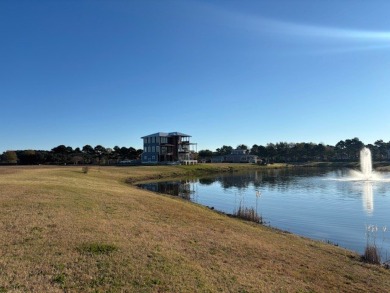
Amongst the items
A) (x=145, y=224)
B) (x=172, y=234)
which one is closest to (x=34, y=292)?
(x=172, y=234)

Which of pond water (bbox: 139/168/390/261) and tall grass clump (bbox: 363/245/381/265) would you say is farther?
pond water (bbox: 139/168/390/261)

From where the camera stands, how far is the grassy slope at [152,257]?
8.96 meters

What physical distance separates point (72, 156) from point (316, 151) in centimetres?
11692

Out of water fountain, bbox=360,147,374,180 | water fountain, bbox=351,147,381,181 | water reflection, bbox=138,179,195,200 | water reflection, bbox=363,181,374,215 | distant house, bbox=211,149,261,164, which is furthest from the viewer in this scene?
distant house, bbox=211,149,261,164

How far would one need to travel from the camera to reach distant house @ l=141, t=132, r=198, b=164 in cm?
10481

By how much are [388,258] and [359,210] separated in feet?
49.7

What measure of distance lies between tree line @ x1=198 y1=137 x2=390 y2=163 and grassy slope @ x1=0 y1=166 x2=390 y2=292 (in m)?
146

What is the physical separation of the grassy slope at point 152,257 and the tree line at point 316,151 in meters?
146

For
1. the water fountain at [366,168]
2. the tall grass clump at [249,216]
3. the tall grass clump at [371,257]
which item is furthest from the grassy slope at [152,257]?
the water fountain at [366,168]

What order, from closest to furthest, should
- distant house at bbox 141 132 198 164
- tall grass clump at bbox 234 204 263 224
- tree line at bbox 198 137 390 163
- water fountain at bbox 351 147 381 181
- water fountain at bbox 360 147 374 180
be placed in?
1. tall grass clump at bbox 234 204 263 224
2. water fountain at bbox 351 147 381 181
3. water fountain at bbox 360 147 374 180
4. distant house at bbox 141 132 198 164
5. tree line at bbox 198 137 390 163

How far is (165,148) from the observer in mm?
107250

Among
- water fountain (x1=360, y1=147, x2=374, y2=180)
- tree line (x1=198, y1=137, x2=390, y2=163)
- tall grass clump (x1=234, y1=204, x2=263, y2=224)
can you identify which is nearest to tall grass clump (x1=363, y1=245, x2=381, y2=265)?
tall grass clump (x1=234, y1=204, x2=263, y2=224)

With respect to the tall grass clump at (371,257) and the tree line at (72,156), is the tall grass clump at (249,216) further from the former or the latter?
the tree line at (72,156)

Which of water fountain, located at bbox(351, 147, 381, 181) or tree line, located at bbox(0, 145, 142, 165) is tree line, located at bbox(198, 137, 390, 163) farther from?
water fountain, located at bbox(351, 147, 381, 181)
